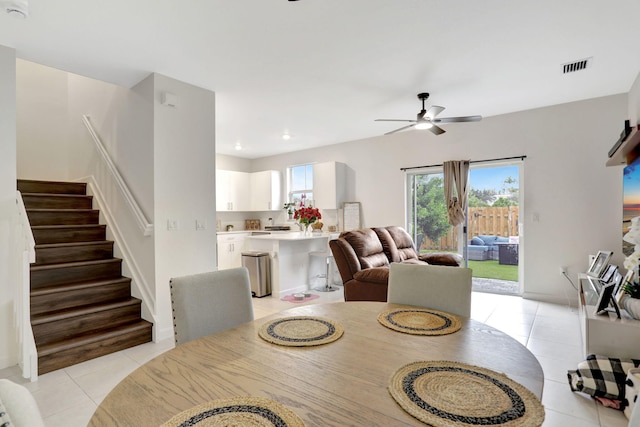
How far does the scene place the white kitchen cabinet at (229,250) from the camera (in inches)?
250

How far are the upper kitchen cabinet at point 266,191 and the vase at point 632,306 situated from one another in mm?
6004

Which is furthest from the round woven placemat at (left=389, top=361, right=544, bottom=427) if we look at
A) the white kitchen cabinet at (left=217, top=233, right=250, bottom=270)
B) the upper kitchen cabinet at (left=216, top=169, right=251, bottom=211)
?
the upper kitchen cabinet at (left=216, top=169, right=251, bottom=211)

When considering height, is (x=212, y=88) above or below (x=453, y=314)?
above

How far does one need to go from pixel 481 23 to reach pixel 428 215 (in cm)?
353

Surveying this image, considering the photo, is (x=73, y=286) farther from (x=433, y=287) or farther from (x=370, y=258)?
(x=433, y=287)

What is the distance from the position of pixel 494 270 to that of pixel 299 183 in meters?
4.16

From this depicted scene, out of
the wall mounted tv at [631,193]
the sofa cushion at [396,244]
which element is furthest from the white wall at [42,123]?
the wall mounted tv at [631,193]

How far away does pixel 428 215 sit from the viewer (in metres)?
5.64

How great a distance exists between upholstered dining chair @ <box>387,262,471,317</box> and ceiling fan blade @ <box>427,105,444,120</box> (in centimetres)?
233

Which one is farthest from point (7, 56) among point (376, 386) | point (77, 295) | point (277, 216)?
point (277, 216)

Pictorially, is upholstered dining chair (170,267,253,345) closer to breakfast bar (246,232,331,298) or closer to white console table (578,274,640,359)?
white console table (578,274,640,359)

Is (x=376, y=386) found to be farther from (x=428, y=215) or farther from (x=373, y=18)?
(x=428, y=215)

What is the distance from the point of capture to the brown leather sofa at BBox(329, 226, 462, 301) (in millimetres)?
3723

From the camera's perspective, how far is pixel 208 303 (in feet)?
5.43
